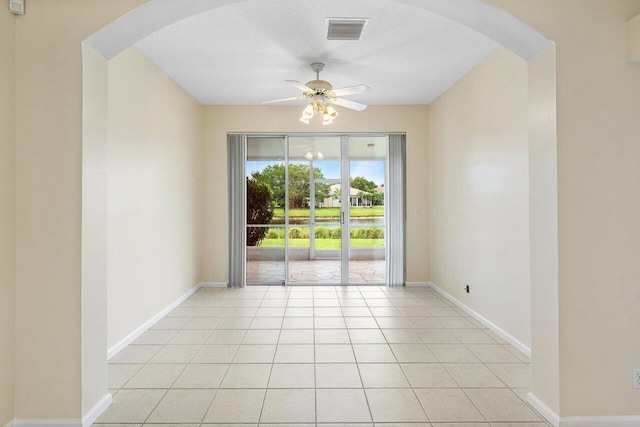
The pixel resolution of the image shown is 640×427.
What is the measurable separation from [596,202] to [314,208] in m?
4.41

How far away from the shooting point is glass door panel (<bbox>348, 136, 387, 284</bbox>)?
614cm

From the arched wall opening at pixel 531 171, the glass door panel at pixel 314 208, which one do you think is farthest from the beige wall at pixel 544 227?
the glass door panel at pixel 314 208

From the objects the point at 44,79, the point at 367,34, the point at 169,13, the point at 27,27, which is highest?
the point at 367,34

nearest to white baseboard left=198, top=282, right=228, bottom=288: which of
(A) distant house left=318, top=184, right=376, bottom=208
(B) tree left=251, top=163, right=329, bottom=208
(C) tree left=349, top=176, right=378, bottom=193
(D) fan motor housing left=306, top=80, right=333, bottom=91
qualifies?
(B) tree left=251, top=163, right=329, bottom=208

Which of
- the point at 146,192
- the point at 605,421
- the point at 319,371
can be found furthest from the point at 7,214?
the point at 605,421

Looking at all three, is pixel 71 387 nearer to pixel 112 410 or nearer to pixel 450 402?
pixel 112 410

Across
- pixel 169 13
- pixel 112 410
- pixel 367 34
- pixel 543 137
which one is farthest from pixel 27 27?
pixel 543 137

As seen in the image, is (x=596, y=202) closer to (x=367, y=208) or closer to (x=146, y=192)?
(x=146, y=192)

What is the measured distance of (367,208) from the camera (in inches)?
243

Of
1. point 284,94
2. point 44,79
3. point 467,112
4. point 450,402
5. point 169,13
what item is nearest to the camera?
point 44,79

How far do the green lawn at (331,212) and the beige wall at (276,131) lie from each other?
1.85ft

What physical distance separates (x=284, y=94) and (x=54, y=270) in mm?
3924

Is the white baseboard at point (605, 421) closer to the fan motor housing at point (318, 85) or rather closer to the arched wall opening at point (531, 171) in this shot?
the arched wall opening at point (531, 171)

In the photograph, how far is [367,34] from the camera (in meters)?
3.48
